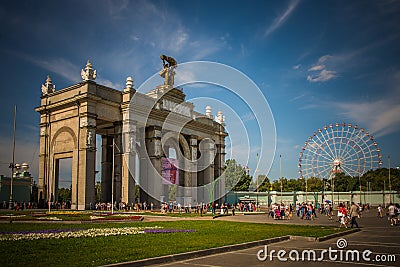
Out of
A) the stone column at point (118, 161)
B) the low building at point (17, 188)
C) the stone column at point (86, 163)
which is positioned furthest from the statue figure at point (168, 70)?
the low building at point (17, 188)

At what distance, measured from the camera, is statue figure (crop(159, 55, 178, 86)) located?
224 feet

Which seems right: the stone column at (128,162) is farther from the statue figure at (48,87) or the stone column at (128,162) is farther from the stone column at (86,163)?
the statue figure at (48,87)

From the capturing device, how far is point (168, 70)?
Result: 68.8 m

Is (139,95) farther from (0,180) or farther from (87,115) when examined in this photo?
(0,180)

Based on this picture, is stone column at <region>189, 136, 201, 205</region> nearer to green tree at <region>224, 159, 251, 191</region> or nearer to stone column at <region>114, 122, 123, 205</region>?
stone column at <region>114, 122, 123, 205</region>

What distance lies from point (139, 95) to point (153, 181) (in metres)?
14.0

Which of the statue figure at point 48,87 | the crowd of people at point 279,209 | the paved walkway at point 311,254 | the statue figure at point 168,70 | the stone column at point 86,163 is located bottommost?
the crowd of people at point 279,209

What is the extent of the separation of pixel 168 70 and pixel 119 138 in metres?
19.4

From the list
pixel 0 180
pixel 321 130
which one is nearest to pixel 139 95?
pixel 0 180

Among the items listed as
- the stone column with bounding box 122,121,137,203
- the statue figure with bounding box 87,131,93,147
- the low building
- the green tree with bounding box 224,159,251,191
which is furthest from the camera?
the green tree with bounding box 224,159,251,191

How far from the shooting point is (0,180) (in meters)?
52.5

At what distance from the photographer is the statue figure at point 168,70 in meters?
68.2

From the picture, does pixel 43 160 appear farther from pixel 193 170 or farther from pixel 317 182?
pixel 317 182

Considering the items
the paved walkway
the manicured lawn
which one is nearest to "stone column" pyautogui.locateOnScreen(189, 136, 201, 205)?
the paved walkway
